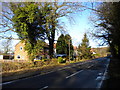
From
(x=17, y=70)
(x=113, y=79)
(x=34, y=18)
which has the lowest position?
(x=113, y=79)

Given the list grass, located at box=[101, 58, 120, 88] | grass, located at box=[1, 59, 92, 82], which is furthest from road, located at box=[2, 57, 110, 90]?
grass, located at box=[1, 59, 92, 82]

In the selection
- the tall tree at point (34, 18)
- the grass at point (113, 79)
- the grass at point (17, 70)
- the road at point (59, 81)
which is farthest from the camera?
the tall tree at point (34, 18)

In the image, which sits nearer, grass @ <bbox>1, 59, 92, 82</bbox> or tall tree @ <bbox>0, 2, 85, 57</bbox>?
grass @ <bbox>1, 59, 92, 82</bbox>

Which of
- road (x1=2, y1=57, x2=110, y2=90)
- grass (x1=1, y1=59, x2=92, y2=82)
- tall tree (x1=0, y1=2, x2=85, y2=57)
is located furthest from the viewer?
tall tree (x1=0, y1=2, x2=85, y2=57)

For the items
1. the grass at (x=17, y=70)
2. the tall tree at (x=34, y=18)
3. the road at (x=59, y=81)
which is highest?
the tall tree at (x=34, y=18)

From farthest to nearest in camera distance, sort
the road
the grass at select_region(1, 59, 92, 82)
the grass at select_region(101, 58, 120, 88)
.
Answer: the grass at select_region(1, 59, 92, 82) → the grass at select_region(101, 58, 120, 88) → the road

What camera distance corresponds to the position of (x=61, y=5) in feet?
88.7

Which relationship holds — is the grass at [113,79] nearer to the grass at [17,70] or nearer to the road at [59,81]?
the road at [59,81]

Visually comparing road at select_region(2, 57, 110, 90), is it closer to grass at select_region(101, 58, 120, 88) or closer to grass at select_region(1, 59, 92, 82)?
grass at select_region(101, 58, 120, 88)

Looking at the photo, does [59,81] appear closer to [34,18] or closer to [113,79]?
[113,79]

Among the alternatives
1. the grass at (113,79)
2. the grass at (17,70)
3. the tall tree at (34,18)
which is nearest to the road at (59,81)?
the grass at (113,79)

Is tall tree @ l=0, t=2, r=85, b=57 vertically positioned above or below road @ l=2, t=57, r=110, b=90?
above

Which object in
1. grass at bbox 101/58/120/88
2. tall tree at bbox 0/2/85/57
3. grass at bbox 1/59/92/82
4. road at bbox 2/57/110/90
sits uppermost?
tall tree at bbox 0/2/85/57

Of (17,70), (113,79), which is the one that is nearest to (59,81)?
(113,79)
